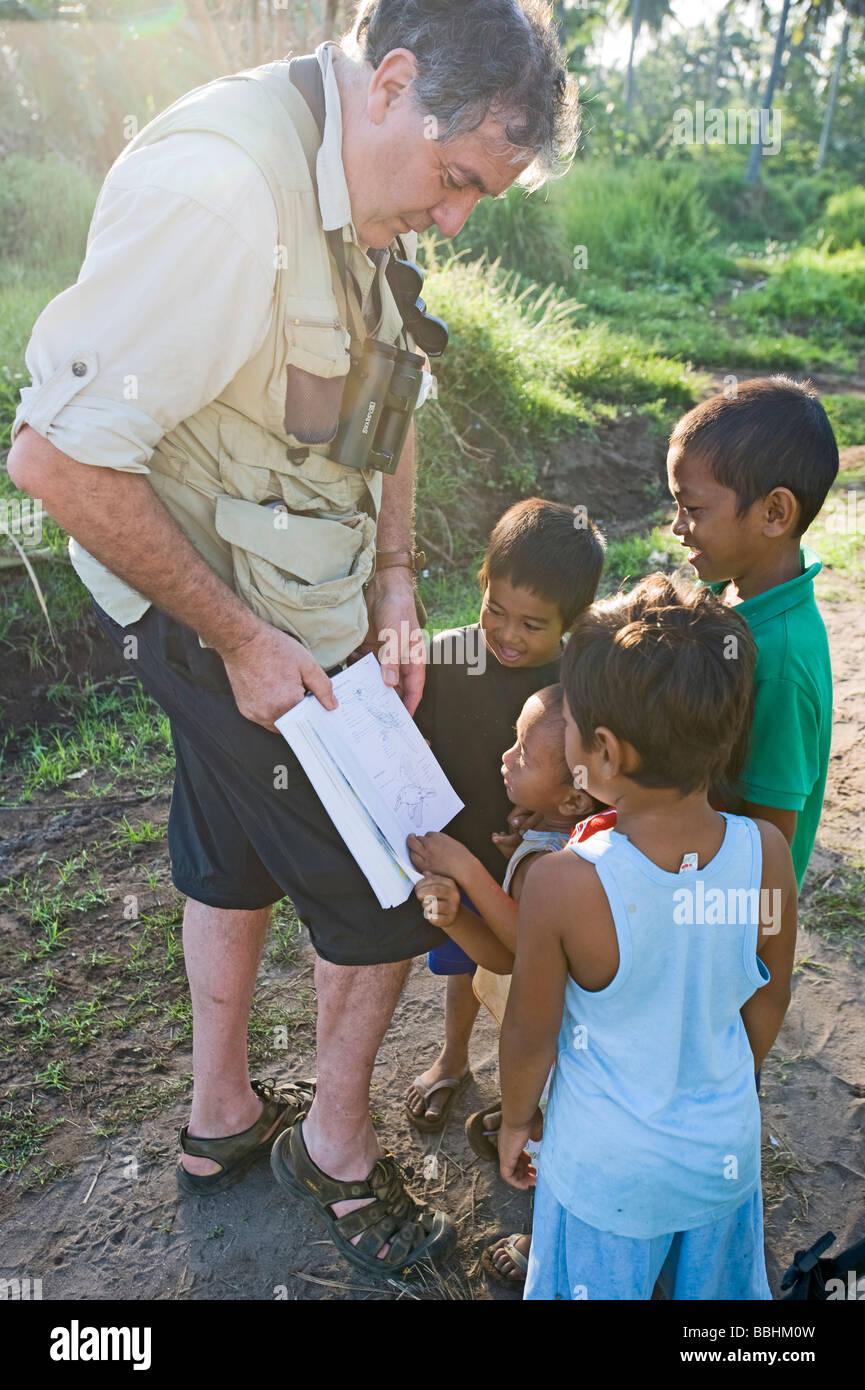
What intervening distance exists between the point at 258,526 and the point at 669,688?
0.76m

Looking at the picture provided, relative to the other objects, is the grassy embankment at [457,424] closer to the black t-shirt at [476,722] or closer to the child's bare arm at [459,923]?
the black t-shirt at [476,722]

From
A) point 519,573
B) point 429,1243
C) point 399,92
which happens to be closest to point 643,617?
point 519,573

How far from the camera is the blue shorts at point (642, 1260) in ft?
5.22

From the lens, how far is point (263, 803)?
73.7 inches

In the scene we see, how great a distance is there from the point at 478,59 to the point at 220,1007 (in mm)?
1827

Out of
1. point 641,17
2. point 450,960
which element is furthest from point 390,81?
point 641,17

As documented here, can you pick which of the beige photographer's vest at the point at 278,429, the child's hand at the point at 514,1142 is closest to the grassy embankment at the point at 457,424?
the child's hand at the point at 514,1142

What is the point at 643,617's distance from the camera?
1.56 metres

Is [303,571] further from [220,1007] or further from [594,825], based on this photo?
[220,1007]

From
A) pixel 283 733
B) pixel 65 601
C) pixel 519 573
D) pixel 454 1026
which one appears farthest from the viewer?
pixel 65 601

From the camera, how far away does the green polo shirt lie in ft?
5.67

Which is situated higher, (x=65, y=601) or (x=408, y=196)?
(x=408, y=196)

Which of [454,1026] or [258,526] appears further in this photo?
[454,1026]

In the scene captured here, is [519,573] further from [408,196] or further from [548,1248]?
[548,1248]
